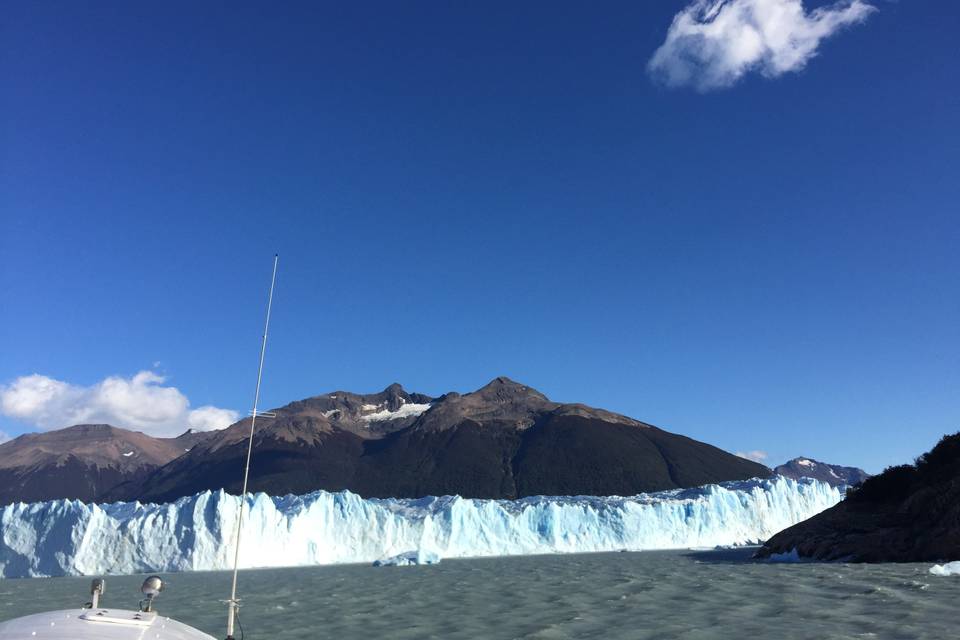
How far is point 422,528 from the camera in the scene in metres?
50.6

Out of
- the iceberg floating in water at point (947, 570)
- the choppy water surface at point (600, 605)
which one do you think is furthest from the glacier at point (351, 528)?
the iceberg floating in water at point (947, 570)

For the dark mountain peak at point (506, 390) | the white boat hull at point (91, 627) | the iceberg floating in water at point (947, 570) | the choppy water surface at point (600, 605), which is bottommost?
the choppy water surface at point (600, 605)

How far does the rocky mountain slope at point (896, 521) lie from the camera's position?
2520 cm

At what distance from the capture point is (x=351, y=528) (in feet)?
162

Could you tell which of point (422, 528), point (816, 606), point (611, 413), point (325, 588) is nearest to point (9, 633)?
point (816, 606)

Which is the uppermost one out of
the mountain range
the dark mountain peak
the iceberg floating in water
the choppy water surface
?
the dark mountain peak

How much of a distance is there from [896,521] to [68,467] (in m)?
183

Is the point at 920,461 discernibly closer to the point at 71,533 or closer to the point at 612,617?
the point at 612,617

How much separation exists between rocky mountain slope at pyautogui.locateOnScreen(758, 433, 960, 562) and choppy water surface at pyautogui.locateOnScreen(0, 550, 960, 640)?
9.93ft

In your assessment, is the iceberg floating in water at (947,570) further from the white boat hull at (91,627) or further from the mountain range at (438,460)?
the mountain range at (438,460)

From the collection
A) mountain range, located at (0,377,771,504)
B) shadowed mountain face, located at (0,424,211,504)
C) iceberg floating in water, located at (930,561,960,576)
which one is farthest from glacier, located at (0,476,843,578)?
shadowed mountain face, located at (0,424,211,504)

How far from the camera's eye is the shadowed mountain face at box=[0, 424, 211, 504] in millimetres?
153875

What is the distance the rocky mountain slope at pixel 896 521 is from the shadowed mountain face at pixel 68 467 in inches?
6232

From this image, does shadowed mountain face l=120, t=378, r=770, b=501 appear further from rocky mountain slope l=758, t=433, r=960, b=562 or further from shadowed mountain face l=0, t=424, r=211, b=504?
rocky mountain slope l=758, t=433, r=960, b=562
